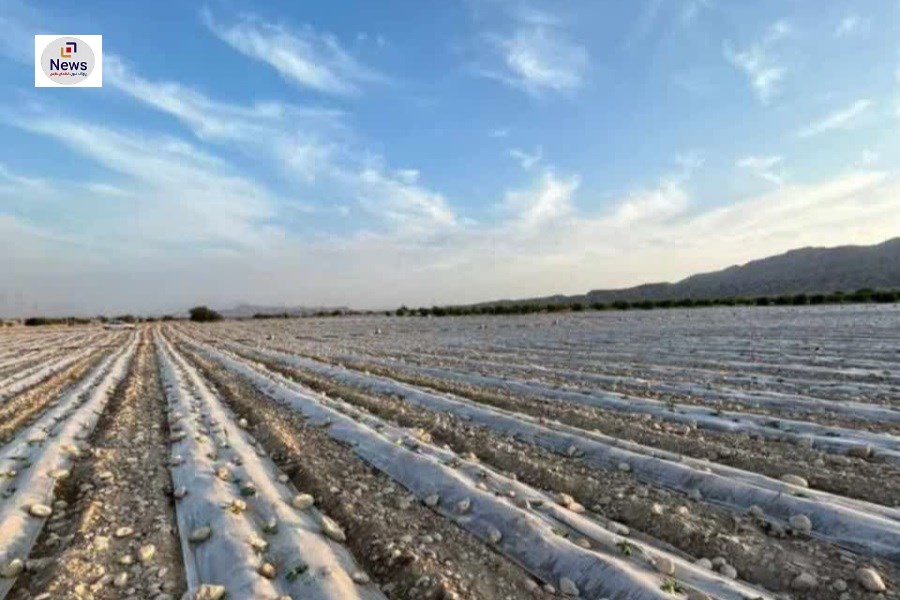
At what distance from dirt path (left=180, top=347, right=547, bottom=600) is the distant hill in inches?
3115

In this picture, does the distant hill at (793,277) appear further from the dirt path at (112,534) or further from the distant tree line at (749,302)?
the dirt path at (112,534)

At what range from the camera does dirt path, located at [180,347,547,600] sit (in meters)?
3.07

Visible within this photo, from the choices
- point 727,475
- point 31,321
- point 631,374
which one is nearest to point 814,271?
point 631,374

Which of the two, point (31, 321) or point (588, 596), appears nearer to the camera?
point (588, 596)

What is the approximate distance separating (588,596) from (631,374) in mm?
8165

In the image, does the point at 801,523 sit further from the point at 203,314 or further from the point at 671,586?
the point at 203,314

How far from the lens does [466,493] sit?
427 centimetres

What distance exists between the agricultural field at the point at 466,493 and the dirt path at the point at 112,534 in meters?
0.02

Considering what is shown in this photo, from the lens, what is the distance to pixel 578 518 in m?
3.81

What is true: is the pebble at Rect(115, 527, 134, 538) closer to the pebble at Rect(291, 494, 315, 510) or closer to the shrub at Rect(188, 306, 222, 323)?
the pebble at Rect(291, 494, 315, 510)

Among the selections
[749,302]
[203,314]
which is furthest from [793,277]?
[203,314]

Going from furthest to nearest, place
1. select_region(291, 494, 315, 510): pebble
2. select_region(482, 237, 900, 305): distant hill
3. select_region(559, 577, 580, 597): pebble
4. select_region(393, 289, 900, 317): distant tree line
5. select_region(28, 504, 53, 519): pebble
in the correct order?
1. select_region(482, 237, 900, 305): distant hill
2. select_region(393, 289, 900, 317): distant tree line
3. select_region(291, 494, 315, 510): pebble
4. select_region(28, 504, 53, 519): pebble
5. select_region(559, 577, 580, 597): pebble

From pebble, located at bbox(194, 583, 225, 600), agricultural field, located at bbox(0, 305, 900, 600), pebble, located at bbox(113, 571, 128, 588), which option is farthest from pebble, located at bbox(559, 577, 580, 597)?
pebble, located at bbox(113, 571, 128, 588)

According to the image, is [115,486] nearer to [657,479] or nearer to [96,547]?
[96,547]
